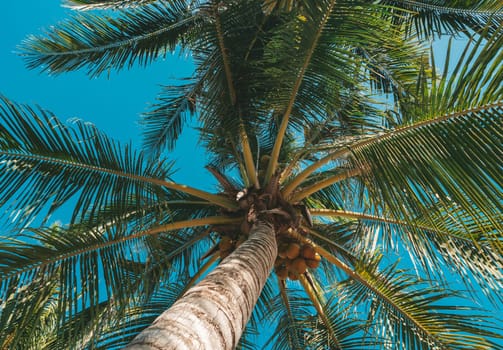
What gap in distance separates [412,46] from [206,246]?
3.86 meters

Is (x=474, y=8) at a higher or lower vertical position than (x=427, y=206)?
higher

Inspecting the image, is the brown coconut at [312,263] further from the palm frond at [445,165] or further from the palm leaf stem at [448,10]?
the palm leaf stem at [448,10]

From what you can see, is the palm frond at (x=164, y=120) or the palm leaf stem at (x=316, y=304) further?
the palm frond at (x=164, y=120)

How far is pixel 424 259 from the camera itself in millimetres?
3922

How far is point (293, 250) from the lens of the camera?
4445mm

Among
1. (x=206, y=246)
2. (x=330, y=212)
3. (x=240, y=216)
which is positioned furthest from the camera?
(x=206, y=246)

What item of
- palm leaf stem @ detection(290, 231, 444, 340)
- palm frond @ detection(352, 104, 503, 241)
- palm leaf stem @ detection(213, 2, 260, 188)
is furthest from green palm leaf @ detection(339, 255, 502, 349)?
palm frond @ detection(352, 104, 503, 241)

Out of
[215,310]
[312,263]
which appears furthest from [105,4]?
[215,310]

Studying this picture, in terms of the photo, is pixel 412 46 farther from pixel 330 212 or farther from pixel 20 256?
pixel 20 256

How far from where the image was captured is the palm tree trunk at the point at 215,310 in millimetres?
1702

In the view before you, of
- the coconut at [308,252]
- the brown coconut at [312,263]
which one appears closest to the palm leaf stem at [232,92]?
the coconut at [308,252]

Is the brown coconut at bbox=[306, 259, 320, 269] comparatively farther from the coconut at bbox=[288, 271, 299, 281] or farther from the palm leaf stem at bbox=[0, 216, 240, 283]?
the palm leaf stem at bbox=[0, 216, 240, 283]

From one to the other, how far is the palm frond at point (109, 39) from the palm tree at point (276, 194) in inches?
0.9

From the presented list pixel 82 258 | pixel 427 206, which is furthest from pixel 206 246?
pixel 427 206
